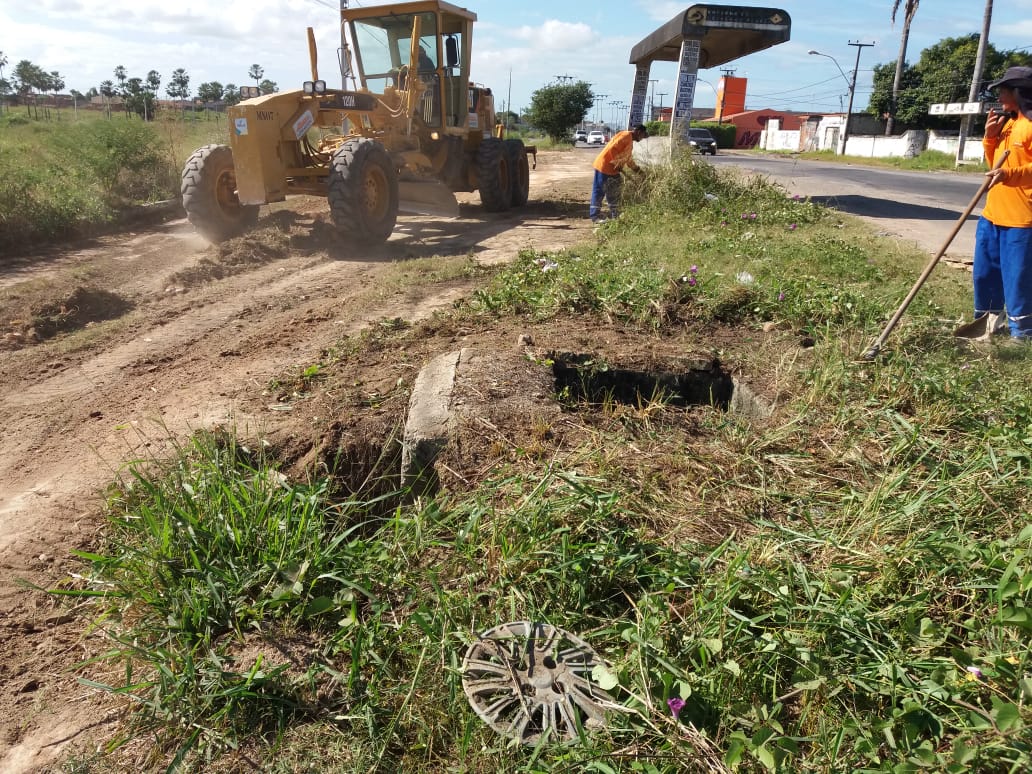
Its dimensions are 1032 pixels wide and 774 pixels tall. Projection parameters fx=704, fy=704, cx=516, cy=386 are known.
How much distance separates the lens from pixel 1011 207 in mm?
4621

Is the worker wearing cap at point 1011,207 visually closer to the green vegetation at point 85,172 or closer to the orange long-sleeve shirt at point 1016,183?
the orange long-sleeve shirt at point 1016,183

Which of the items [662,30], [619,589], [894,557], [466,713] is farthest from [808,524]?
[662,30]

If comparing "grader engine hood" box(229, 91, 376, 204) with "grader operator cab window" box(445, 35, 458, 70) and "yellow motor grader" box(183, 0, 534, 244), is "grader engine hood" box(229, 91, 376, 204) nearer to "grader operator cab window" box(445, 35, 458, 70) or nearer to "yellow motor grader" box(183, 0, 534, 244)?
"yellow motor grader" box(183, 0, 534, 244)

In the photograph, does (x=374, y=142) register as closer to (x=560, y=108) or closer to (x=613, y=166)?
(x=613, y=166)

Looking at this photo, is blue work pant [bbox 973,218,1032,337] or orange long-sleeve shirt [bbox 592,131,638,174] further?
orange long-sleeve shirt [bbox 592,131,638,174]

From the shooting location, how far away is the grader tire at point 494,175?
38.6ft

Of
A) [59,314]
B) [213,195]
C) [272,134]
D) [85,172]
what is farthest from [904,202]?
[85,172]

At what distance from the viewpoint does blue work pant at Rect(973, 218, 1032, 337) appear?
4.61m

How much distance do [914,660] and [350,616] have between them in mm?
1696

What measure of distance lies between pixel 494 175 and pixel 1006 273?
27.9 ft

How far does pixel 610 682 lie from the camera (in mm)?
1970

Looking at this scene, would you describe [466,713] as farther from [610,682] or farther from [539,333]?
[539,333]

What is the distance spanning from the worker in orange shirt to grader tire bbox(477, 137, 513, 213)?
1889mm

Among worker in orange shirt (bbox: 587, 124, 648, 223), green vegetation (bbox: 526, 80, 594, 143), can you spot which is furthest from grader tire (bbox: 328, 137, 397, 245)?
green vegetation (bbox: 526, 80, 594, 143)
